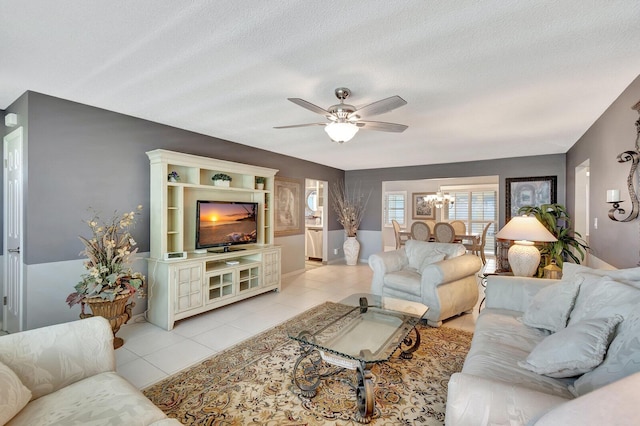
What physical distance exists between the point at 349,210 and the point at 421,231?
179cm

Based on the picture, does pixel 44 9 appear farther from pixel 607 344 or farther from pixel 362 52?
pixel 607 344

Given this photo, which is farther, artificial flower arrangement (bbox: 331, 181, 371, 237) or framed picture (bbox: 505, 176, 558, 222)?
artificial flower arrangement (bbox: 331, 181, 371, 237)

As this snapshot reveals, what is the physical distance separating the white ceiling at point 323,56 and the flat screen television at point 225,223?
1174 mm

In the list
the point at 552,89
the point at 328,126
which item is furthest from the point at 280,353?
the point at 552,89

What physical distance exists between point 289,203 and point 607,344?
4.94 m

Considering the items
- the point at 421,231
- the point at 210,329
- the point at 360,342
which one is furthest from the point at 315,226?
the point at 360,342

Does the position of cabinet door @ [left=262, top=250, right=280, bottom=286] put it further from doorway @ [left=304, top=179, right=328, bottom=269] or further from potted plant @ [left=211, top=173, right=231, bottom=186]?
doorway @ [left=304, top=179, right=328, bottom=269]

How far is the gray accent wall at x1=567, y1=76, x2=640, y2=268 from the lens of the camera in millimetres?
2367

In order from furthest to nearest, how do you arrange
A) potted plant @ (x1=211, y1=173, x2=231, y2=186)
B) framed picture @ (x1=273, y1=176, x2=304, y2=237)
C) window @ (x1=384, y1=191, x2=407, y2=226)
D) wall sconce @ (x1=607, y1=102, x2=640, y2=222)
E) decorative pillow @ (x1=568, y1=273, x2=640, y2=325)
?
window @ (x1=384, y1=191, x2=407, y2=226) → framed picture @ (x1=273, y1=176, x2=304, y2=237) → potted plant @ (x1=211, y1=173, x2=231, y2=186) → wall sconce @ (x1=607, y1=102, x2=640, y2=222) → decorative pillow @ (x1=568, y1=273, x2=640, y2=325)

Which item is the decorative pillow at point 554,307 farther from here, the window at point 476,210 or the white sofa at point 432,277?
the window at point 476,210

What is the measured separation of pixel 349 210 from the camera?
7.08 meters

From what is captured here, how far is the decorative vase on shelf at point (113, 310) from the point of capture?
103 inches

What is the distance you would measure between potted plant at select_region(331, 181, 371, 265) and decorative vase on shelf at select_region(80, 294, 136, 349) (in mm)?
4860

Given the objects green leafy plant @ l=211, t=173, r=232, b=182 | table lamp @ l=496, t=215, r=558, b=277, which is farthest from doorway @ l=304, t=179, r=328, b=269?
table lamp @ l=496, t=215, r=558, b=277
